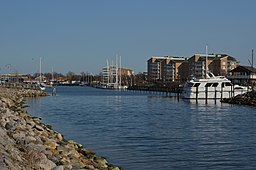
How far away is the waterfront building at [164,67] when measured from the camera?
576ft

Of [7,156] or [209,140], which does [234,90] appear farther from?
[7,156]

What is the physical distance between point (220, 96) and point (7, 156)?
51.5 meters

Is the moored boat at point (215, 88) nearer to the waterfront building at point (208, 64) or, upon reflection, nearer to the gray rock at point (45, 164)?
the gray rock at point (45, 164)

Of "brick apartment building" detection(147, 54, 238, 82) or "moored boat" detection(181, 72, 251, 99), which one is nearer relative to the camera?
"moored boat" detection(181, 72, 251, 99)

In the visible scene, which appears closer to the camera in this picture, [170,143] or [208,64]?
[170,143]

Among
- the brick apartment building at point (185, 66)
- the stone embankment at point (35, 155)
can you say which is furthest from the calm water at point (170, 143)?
the brick apartment building at point (185, 66)

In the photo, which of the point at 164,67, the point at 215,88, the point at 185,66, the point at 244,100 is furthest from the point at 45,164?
the point at 164,67

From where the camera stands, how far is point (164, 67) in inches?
7195

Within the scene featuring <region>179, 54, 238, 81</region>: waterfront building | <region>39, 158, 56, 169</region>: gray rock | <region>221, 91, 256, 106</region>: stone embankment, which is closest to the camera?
<region>39, 158, 56, 169</region>: gray rock

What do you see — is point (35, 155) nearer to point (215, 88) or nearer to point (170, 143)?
point (170, 143)

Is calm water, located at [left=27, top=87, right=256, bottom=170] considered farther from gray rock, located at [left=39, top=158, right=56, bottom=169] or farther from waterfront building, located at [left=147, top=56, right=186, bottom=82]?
waterfront building, located at [left=147, top=56, right=186, bottom=82]

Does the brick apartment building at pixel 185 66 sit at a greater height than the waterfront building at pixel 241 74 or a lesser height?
greater

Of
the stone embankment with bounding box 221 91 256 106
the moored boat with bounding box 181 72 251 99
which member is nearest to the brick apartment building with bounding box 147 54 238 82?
the moored boat with bounding box 181 72 251 99

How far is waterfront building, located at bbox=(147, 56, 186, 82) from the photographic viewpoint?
6908 inches
